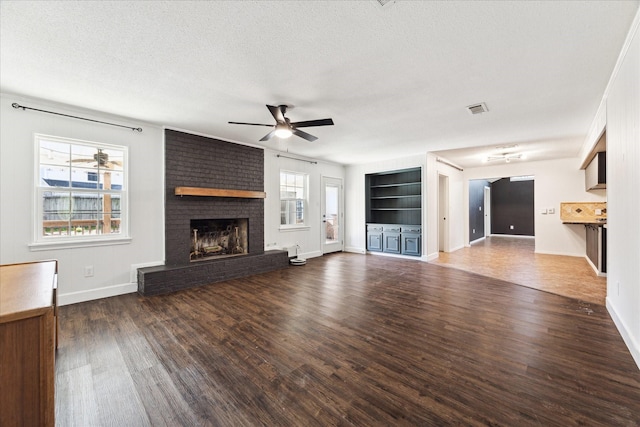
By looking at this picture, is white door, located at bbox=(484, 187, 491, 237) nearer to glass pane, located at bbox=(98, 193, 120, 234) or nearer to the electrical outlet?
glass pane, located at bbox=(98, 193, 120, 234)

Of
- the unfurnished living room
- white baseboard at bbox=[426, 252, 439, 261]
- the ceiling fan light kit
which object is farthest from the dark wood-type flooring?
white baseboard at bbox=[426, 252, 439, 261]

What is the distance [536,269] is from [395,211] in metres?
3.28

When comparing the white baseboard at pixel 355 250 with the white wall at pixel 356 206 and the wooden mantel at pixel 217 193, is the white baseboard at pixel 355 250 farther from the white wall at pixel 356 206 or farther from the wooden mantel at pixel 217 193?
the wooden mantel at pixel 217 193

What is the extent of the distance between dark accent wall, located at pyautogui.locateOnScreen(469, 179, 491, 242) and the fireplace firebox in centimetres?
735

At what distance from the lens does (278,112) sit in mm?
3068

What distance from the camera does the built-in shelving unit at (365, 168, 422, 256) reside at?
654cm

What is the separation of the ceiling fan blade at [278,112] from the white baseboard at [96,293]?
3.17 metres

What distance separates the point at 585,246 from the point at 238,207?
8.00 m

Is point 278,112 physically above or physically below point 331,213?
above

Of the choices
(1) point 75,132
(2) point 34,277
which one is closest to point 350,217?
(1) point 75,132

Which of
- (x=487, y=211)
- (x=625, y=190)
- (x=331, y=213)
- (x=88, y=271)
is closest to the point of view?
(x=625, y=190)

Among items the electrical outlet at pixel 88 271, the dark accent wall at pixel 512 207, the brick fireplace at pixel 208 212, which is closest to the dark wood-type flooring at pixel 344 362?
the electrical outlet at pixel 88 271

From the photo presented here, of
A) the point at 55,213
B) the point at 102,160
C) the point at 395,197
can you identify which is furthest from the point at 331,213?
the point at 55,213

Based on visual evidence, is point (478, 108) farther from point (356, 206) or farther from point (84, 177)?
point (84, 177)
